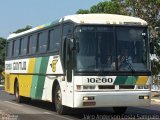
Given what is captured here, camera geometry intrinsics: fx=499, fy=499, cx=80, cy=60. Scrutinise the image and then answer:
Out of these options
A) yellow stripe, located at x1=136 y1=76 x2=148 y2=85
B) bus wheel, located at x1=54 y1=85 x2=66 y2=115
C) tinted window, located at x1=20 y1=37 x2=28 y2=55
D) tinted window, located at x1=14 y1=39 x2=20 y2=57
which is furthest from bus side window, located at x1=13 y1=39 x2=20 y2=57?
yellow stripe, located at x1=136 y1=76 x2=148 y2=85

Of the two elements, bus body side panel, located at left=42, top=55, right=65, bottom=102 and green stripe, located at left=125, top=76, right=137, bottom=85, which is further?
bus body side panel, located at left=42, top=55, right=65, bottom=102

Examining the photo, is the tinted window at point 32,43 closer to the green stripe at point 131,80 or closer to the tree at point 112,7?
the green stripe at point 131,80

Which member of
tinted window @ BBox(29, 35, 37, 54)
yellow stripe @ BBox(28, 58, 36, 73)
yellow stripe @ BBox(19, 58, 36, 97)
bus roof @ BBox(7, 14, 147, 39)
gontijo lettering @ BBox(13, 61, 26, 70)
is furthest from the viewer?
gontijo lettering @ BBox(13, 61, 26, 70)

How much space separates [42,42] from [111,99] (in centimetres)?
522

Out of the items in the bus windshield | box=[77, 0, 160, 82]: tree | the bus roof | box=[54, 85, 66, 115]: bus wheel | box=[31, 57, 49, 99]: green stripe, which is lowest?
box=[54, 85, 66, 115]: bus wheel

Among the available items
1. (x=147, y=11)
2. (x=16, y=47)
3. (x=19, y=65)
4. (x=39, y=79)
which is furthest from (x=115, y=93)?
(x=147, y=11)

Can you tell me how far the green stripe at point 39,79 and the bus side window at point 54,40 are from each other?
2.10ft

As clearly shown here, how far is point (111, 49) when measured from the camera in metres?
15.9

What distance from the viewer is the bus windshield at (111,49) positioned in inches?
614

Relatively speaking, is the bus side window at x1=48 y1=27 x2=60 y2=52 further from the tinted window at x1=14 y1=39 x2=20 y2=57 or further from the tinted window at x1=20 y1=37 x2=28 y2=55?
the tinted window at x1=14 y1=39 x2=20 y2=57

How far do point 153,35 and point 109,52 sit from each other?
19.7 m

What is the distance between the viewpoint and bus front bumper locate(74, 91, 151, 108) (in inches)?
607

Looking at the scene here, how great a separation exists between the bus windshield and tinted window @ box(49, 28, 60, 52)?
6.94 ft

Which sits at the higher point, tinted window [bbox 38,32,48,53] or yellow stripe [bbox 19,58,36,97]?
tinted window [bbox 38,32,48,53]
